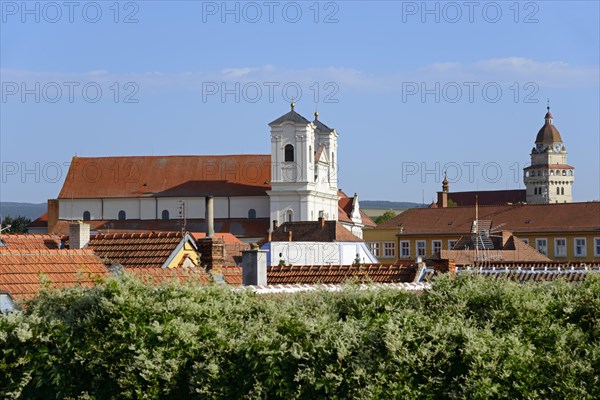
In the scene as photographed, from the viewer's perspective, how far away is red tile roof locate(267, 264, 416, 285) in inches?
947

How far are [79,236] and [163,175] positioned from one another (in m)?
102

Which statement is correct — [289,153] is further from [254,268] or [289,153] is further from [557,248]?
[254,268]

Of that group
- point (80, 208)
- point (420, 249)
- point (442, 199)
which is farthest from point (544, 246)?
point (80, 208)

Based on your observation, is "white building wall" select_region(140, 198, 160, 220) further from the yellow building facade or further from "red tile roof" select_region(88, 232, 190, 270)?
"red tile roof" select_region(88, 232, 190, 270)

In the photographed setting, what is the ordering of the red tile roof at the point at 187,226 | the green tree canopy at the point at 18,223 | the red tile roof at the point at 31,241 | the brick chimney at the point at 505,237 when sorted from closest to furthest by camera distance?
the red tile roof at the point at 31,241 < the brick chimney at the point at 505,237 < the red tile roof at the point at 187,226 < the green tree canopy at the point at 18,223

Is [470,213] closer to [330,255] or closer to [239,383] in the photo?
[330,255]

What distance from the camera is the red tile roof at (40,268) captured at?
705 inches

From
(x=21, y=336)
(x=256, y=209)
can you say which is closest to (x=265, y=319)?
(x=21, y=336)

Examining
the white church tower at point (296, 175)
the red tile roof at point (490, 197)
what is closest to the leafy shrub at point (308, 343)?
the white church tower at point (296, 175)

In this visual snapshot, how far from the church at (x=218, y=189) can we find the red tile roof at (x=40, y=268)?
9534cm

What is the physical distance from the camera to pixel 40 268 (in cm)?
1881

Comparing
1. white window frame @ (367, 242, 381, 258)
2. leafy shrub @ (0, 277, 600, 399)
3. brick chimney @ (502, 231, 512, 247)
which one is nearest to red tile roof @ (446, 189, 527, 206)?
white window frame @ (367, 242, 381, 258)

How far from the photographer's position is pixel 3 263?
Result: 18438mm

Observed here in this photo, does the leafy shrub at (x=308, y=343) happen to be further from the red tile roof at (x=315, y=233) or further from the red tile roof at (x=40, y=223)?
the red tile roof at (x=40, y=223)
